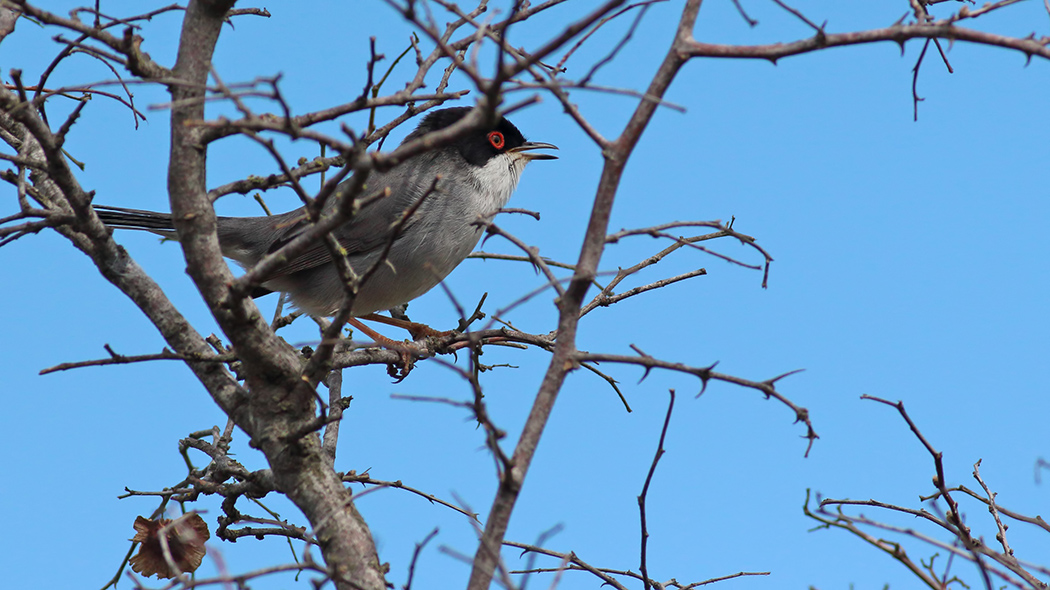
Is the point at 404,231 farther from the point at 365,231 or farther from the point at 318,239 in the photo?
the point at 318,239

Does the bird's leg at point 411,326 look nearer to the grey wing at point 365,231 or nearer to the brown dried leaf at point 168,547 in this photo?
the grey wing at point 365,231

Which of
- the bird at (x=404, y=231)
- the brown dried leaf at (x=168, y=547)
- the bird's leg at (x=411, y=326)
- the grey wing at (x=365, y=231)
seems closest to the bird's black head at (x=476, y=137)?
the bird at (x=404, y=231)

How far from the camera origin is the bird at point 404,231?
6.28 metres

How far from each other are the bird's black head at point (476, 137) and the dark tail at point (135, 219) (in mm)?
2034

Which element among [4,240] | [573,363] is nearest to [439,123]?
[4,240]

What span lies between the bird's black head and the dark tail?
2.03 meters

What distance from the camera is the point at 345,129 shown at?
240 centimetres

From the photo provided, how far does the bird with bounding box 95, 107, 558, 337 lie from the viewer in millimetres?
6277

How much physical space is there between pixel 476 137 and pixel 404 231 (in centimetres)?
136

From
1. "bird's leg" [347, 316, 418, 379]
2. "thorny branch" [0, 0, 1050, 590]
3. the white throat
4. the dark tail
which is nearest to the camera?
"thorny branch" [0, 0, 1050, 590]

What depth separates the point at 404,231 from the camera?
20.5ft

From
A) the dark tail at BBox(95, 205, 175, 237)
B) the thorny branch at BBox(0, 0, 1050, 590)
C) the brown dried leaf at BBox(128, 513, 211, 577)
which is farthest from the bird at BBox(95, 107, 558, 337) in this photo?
the brown dried leaf at BBox(128, 513, 211, 577)

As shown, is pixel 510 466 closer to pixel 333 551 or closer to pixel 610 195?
pixel 610 195

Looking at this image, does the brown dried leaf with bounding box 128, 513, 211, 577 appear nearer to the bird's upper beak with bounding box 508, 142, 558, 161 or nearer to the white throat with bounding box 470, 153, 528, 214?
the white throat with bounding box 470, 153, 528, 214
